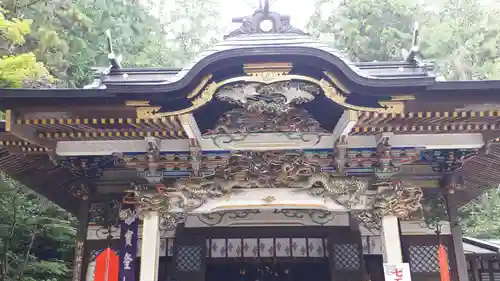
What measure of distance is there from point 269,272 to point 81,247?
12.1ft

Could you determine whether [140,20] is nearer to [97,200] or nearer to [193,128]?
[97,200]

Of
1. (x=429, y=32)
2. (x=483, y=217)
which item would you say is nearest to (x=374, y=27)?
(x=429, y=32)

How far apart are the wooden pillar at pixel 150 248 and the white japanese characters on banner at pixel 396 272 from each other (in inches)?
110

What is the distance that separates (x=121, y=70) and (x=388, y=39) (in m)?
15.7

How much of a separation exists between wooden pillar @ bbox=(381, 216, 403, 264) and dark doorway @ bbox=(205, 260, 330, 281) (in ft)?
10.7

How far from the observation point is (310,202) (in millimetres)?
6148

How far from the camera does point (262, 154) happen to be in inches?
245

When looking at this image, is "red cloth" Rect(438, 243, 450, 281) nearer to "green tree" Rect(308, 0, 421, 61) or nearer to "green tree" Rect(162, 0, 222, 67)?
"green tree" Rect(308, 0, 421, 61)

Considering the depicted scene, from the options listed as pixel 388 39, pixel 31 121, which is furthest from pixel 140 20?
pixel 31 121

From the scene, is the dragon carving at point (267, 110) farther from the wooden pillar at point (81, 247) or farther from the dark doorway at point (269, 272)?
the dark doorway at point (269, 272)

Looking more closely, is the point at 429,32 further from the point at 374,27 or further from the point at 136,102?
the point at 136,102

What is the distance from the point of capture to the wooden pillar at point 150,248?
576 centimetres

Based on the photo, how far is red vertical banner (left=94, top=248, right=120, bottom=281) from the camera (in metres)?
6.43

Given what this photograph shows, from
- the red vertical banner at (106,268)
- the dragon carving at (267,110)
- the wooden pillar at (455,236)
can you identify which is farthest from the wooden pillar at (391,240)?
the red vertical banner at (106,268)
